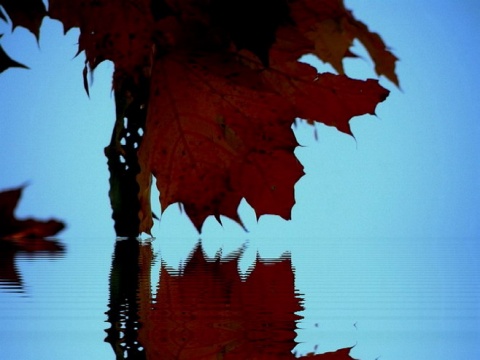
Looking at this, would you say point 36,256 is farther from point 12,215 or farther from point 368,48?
point 368,48

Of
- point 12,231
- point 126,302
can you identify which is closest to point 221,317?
point 126,302

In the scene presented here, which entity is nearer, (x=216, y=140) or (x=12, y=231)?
(x=216, y=140)

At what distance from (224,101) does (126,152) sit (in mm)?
67

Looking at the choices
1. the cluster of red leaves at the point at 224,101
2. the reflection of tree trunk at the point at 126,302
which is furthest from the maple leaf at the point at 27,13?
the reflection of tree trunk at the point at 126,302

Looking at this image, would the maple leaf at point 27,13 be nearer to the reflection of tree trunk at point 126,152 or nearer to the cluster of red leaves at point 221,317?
the reflection of tree trunk at point 126,152

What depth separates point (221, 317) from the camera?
362 millimetres

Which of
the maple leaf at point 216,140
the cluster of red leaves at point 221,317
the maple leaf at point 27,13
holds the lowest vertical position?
the cluster of red leaves at point 221,317

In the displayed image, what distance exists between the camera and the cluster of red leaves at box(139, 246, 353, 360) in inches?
10.9

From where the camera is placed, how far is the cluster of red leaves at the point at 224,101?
0.38m

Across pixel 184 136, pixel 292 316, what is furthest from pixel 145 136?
pixel 292 316

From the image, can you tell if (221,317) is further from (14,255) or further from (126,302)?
(14,255)

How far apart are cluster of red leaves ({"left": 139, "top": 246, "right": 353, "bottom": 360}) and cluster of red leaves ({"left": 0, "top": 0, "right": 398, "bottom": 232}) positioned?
0.05m

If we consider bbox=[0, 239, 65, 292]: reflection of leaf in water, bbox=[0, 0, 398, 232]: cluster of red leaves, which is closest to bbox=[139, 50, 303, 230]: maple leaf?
bbox=[0, 0, 398, 232]: cluster of red leaves

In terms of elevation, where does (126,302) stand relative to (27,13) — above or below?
below
